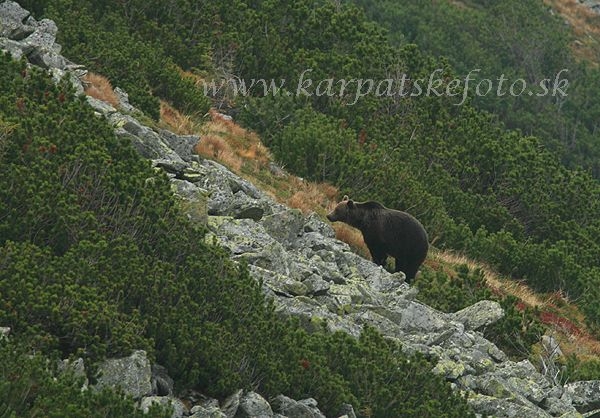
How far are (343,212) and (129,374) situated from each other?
886 centimetres

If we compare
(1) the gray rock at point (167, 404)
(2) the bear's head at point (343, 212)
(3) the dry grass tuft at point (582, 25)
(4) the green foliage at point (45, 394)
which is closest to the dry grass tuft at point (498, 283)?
(2) the bear's head at point (343, 212)

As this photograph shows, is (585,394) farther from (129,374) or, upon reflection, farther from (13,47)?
(13,47)

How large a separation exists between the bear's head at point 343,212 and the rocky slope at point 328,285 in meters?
1.21

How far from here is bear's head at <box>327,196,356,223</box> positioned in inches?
676

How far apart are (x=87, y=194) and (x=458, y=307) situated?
685 cm

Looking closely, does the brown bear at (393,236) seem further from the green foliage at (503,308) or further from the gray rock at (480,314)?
the gray rock at (480,314)

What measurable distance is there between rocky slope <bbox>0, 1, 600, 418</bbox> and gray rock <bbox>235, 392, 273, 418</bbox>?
1.27 meters

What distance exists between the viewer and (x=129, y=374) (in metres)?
8.79

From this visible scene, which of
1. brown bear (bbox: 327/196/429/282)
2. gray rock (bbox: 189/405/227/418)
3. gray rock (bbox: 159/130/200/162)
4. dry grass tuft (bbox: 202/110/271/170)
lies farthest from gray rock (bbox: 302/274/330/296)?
dry grass tuft (bbox: 202/110/271/170)

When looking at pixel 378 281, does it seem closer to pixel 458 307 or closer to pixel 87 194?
pixel 458 307

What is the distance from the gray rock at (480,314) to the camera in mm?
15453

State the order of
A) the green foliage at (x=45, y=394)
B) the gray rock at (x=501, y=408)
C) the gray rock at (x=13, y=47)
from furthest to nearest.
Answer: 1. the gray rock at (x=13, y=47)
2. the gray rock at (x=501, y=408)
3. the green foliage at (x=45, y=394)

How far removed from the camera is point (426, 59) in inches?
1216

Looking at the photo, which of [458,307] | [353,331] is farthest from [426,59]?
[353,331]
